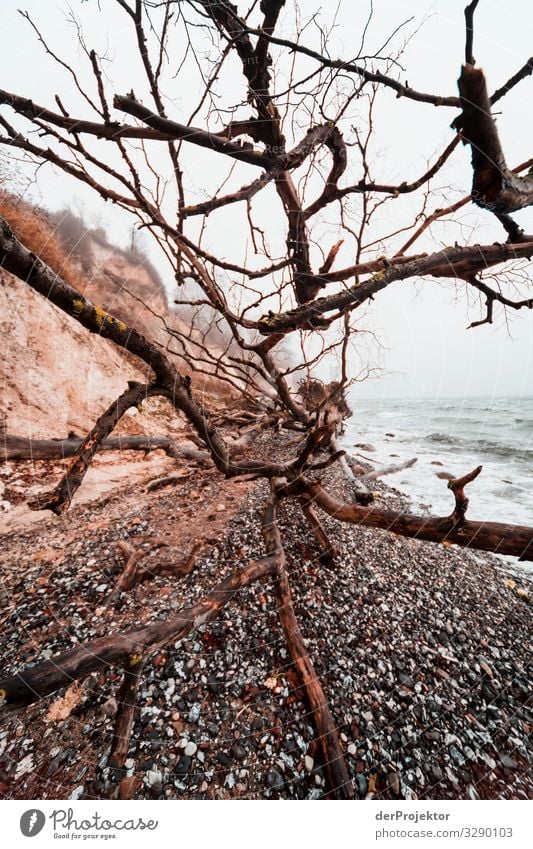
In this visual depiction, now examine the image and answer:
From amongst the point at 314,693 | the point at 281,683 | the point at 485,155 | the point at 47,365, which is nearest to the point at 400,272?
the point at 485,155

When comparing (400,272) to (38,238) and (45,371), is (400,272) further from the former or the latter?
(38,238)

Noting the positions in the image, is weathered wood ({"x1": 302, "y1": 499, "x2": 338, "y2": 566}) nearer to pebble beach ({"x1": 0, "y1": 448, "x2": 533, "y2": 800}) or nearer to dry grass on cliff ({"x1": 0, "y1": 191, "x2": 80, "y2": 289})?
pebble beach ({"x1": 0, "y1": 448, "x2": 533, "y2": 800})

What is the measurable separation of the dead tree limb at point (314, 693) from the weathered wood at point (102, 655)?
42 centimetres

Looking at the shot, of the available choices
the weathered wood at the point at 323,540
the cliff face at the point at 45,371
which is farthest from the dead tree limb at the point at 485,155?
the cliff face at the point at 45,371

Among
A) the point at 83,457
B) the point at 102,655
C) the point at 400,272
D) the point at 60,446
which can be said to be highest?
the point at 400,272

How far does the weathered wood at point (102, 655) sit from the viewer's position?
133cm

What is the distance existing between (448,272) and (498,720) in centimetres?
353

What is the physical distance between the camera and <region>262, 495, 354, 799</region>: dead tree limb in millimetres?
1569

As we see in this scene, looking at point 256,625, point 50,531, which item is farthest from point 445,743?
point 50,531

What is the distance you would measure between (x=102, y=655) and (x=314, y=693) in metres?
1.39

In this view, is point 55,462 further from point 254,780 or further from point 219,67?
point 219,67

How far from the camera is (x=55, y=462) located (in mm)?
5805

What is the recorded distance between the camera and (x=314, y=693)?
1.88 m
